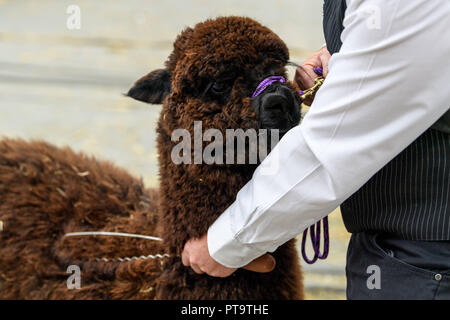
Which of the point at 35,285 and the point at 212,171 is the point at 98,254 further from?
the point at 212,171

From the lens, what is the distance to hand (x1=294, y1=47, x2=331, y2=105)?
169cm

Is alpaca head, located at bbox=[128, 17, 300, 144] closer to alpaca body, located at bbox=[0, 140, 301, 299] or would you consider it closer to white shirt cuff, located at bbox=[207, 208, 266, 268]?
white shirt cuff, located at bbox=[207, 208, 266, 268]

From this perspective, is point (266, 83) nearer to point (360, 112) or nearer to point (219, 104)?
point (219, 104)

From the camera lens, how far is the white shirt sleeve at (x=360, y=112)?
1.19 meters

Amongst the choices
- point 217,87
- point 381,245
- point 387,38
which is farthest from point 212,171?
point 387,38

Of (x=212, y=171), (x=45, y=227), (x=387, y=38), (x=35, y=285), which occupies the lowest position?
(x=35, y=285)

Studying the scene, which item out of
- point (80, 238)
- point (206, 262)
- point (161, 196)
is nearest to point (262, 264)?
point (206, 262)

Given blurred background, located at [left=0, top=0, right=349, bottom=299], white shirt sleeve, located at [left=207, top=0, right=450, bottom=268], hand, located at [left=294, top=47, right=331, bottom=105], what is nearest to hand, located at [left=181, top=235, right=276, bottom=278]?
white shirt sleeve, located at [left=207, top=0, right=450, bottom=268]

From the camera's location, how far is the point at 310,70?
1707 mm

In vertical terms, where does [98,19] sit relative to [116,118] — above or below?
above

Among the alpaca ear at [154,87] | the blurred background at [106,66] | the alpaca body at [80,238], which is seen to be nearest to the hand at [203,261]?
the alpaca body at [80,238]

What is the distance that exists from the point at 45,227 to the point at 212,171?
94cm

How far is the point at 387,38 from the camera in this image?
1196 millimetres

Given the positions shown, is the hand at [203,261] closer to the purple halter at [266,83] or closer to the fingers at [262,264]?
the fingers at [262,264]
